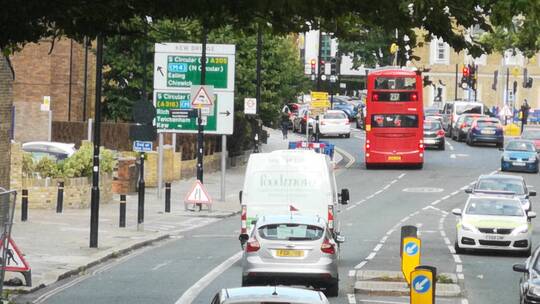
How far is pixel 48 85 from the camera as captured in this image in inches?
2660

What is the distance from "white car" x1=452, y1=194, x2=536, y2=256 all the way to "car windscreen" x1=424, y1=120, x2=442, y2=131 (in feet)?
137

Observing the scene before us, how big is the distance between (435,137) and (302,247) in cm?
5331

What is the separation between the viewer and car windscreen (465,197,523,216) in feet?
107

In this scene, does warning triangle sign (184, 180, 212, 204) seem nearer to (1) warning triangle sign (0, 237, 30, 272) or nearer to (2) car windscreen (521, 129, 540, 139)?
(1) warning triangle sign (0, 237, 30, 272)

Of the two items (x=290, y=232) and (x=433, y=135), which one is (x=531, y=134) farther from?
(x=290, y=232)

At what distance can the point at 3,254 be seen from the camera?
2008 cm

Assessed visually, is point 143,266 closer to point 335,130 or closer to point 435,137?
point 435,137

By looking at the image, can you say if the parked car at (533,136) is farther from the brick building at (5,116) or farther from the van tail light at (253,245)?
the van tail light at (253,245)

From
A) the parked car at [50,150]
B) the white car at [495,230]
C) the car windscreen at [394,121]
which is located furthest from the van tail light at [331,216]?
the car windscreen at [394,121]

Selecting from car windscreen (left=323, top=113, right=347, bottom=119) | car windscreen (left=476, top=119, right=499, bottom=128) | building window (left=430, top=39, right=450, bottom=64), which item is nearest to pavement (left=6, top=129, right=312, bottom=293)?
car windscreen (left=476, top=119, right=499, bottom=128)

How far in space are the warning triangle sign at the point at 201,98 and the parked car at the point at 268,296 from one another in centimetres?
3301

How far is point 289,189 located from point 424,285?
1107cm

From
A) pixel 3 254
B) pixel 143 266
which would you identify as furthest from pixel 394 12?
pixel 143 266

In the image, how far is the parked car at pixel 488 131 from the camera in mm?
77188
